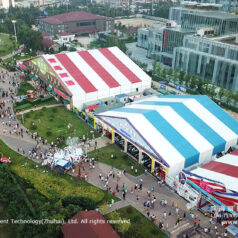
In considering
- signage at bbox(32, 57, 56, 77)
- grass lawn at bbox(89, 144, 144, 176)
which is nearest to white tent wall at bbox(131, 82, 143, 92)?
signage at bbox(32, 57, 56, 77)

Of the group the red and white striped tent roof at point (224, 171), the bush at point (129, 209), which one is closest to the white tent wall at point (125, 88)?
the red and white striped tent roof at point (224, 171)

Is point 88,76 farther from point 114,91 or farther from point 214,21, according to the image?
point 214,21

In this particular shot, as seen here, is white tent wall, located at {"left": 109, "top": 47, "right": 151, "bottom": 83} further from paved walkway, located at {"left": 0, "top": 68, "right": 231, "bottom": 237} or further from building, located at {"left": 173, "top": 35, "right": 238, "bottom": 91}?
paved walkway, located at {"left": 0, "top": 68, "right": 231, "bottom": 237}

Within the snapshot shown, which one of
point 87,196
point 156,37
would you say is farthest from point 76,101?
point 156,37

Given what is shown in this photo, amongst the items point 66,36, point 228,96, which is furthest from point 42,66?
point 66,36

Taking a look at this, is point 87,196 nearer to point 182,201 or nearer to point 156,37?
point 182,201

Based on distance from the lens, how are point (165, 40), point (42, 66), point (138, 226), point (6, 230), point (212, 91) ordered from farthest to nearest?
point (165, 40) < point (42, 66) < point (212, 91) < point (138, 226) < point (6, 230)
